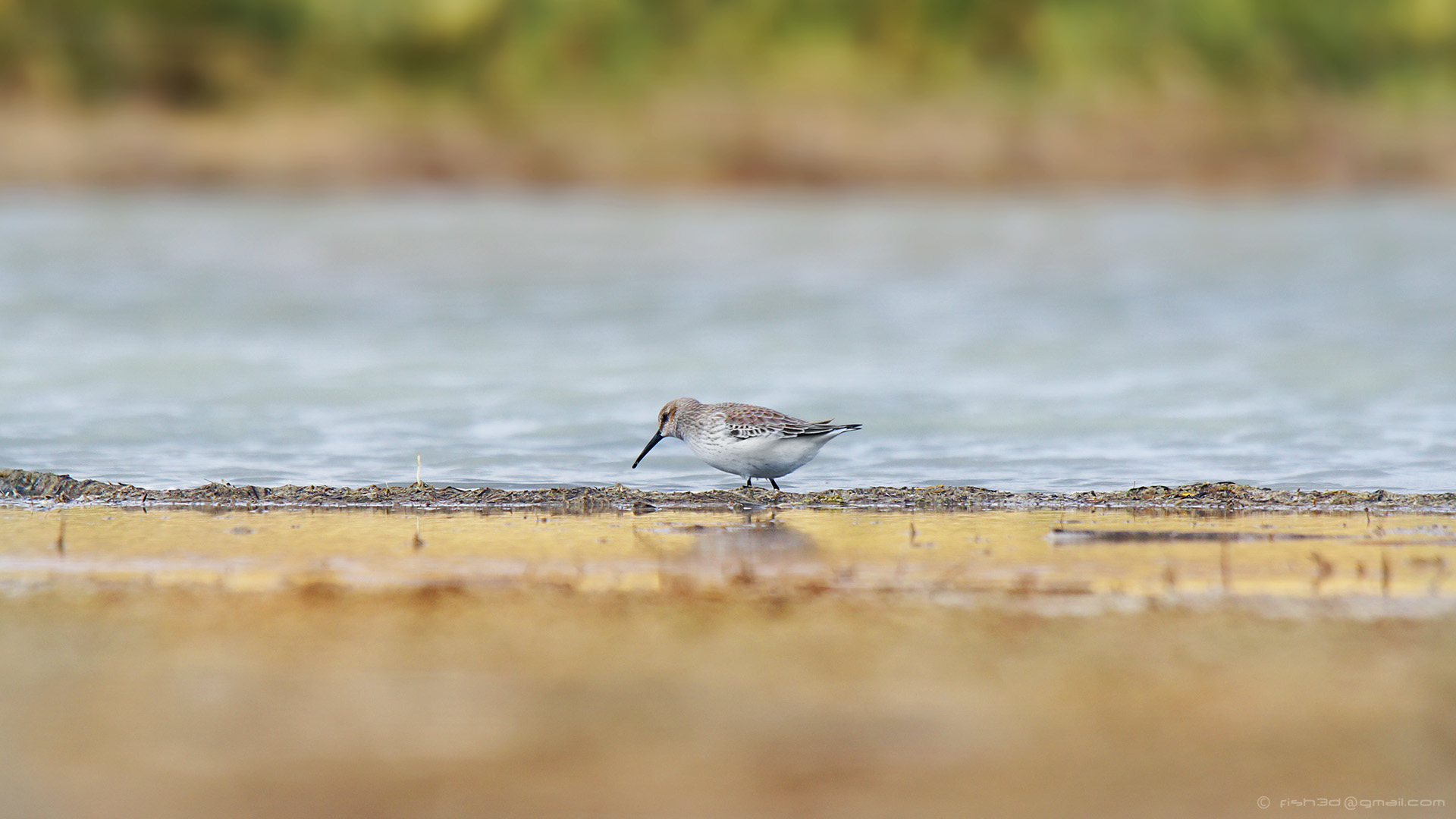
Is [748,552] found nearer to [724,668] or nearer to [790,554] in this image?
[790,554]

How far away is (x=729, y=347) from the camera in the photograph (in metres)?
17.0

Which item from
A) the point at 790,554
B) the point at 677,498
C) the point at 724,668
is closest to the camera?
the point at 724,668

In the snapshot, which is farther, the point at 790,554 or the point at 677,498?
the point at 677,498

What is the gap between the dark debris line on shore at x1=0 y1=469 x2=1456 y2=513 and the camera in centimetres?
841

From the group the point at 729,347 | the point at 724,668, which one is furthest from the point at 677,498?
the point at 729,347

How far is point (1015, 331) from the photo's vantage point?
57.5 feet

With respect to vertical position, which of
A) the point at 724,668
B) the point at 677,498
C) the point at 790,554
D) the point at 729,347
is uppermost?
the point at 729,347

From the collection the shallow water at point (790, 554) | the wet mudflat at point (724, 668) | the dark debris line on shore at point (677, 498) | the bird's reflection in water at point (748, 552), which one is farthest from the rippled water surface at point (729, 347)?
the wet mudflat at point (724, 668)

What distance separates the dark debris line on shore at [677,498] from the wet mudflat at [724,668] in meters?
0.57

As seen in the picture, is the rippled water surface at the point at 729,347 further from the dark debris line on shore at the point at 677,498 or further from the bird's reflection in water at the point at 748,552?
the bird's reflection in water at the point at 748,552

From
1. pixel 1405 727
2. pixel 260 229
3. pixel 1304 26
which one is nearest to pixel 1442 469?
pixel 1405 727

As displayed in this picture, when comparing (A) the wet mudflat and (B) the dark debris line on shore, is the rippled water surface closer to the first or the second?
(B) the dark debris line on shore

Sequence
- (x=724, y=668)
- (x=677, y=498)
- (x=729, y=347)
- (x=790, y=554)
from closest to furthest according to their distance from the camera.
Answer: (x=724, y=668)
(x=790, y=554)
(x=677, y=498)
(x=729, y=347)

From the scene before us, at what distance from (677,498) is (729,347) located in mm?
8257
